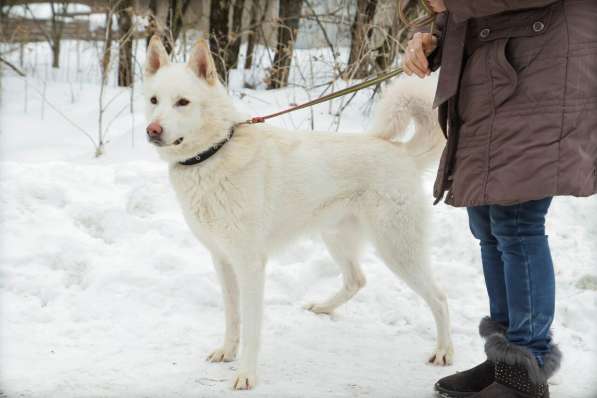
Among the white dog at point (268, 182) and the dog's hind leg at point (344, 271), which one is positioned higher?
the white dog at point (268, 182)

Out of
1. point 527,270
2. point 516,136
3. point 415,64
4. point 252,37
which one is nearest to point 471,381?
point 527,270

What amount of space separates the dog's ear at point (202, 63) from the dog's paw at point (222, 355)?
1.12 m

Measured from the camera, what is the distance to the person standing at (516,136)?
1688mm

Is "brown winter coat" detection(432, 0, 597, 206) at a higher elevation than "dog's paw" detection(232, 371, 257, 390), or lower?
higher

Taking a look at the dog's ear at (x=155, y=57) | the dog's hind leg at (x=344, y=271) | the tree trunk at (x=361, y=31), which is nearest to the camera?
the dog's ear at (x=155, y=57)

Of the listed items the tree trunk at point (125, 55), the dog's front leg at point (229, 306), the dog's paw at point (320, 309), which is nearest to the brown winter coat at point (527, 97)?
the dog's front leg at point (229, 306)

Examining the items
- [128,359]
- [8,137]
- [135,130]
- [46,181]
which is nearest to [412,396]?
[128,359]

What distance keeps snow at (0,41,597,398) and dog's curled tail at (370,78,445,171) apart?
2.71 ft

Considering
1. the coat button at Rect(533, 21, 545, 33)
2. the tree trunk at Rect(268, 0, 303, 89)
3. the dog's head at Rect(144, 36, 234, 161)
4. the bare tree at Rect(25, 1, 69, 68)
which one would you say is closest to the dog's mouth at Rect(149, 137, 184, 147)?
the dog's head at Rect(144, 36, 234, 161)

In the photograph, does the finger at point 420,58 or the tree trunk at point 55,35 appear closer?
the finger at point 420,58

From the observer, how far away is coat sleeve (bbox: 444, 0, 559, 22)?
1665 mm

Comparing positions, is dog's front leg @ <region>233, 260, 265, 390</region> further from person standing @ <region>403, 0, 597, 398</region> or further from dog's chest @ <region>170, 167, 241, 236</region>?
person standing @ <region>403, 0, 597, 398</region>

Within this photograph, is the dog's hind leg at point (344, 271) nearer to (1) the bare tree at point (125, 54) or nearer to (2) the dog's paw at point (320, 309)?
(2) the dog's paw at point (320, 309)

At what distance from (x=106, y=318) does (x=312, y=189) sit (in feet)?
3.75
